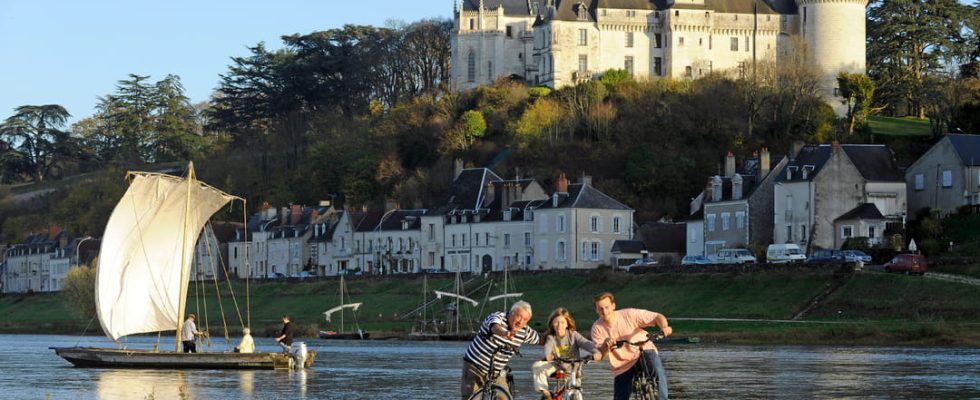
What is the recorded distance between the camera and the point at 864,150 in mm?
82375

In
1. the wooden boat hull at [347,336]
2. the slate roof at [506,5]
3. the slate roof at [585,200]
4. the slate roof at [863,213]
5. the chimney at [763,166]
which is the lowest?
the wooden boat hull at [347,336]

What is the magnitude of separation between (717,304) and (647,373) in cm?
4655

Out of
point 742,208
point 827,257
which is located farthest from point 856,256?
point 742,208

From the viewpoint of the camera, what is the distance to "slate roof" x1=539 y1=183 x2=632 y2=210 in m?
A: 89.9

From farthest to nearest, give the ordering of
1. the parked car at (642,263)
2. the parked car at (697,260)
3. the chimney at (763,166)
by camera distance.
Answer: the chimney at (763,166) < the parked car at (642,263) < the parked car at (697,260)

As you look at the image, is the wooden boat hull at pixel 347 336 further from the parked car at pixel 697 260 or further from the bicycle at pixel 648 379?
the bicycle at pixel 648 379

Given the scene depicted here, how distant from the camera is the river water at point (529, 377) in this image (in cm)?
3178

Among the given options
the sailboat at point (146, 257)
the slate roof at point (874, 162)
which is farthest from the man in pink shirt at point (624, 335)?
the slate roof at point (874, 162)

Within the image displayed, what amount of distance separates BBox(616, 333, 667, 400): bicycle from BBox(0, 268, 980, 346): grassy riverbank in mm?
33222

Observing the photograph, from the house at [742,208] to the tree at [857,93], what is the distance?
25.4 metres

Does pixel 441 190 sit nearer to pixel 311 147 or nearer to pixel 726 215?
pixel 311 147

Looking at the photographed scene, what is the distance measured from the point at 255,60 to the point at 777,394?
378 ft

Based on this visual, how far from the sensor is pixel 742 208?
83062mm

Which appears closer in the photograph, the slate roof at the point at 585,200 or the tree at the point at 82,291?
the tree at the point at 82,291
